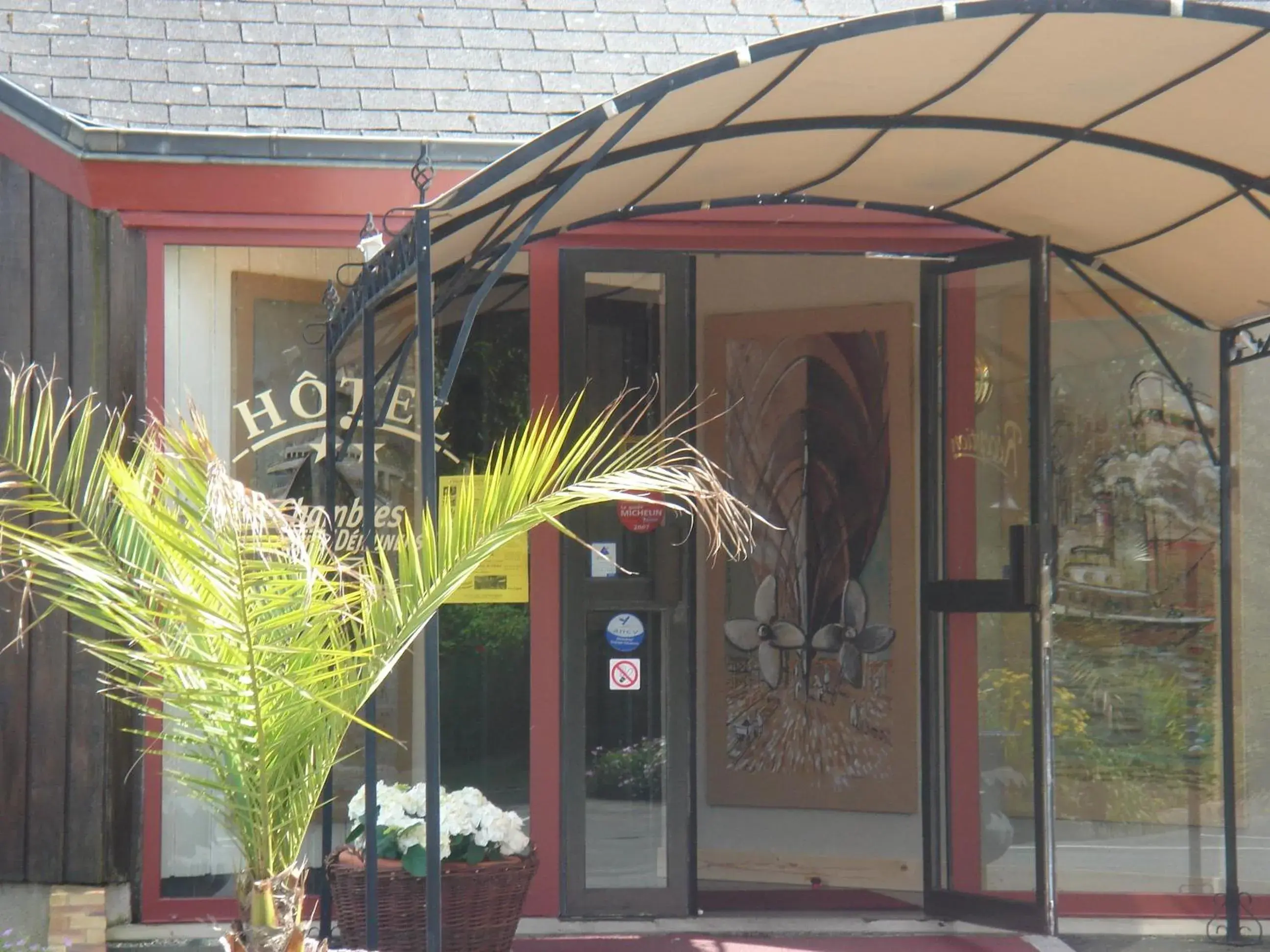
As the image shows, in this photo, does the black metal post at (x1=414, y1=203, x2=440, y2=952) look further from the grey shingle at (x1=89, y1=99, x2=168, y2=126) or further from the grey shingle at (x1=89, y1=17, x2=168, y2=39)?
the grey shingle at (x1=89, y1=17, x2=168, y2=39)

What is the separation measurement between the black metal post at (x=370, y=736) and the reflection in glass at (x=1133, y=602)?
3.02 metres

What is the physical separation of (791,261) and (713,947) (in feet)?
11.7

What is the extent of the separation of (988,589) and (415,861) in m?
2.38

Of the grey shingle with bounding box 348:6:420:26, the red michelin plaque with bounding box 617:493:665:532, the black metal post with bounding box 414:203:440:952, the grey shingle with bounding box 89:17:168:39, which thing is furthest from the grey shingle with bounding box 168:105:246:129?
the black metal post with bounding box 414:203:440:952

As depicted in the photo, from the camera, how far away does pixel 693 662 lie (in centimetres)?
610

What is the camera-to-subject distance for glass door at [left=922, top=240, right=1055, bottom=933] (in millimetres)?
5555

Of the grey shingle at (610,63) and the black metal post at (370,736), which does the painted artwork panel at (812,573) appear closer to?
the grey shingle at (610,63)

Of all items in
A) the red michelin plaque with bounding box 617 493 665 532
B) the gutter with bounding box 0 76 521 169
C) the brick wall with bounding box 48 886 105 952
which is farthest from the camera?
the red michelin plaque with bounding box 617 493 665 532

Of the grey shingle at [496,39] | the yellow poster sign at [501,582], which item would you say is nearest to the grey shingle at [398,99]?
the grey shingle at [496,39]

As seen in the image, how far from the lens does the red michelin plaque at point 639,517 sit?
6.00 meters

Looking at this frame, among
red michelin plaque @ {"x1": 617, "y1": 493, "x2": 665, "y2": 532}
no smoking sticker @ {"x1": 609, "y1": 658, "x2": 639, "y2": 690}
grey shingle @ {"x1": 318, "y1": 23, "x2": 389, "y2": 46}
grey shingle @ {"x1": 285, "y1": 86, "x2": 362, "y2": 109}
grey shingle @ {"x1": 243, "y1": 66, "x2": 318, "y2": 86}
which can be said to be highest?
grey shingle @ {"x1": 318, "y1": 23, "x2": 389, "y2": 46}

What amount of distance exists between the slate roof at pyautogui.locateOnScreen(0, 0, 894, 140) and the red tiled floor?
306cm

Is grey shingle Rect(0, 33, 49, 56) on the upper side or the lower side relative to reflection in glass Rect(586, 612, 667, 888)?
upper

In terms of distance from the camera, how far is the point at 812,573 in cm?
779
